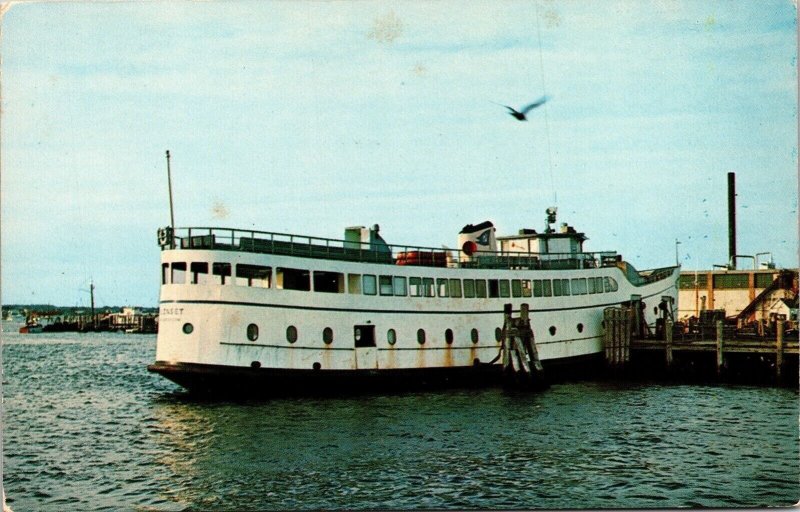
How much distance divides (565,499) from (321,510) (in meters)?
4.54

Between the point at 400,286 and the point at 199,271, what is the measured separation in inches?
294

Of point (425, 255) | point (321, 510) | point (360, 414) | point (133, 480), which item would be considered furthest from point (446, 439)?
point (425, 255)

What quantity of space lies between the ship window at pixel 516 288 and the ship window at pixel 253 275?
11.0 m

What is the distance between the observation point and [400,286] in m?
30.0

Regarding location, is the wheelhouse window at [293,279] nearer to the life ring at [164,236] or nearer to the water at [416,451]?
the life ring at [164,236]

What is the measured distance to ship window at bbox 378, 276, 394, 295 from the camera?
29.4 meters

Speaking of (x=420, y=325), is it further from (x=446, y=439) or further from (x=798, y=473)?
(x=798, y=473)

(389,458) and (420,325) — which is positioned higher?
(420,325)

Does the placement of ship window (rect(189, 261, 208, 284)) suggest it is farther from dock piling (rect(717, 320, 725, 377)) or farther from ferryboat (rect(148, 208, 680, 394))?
dock piling (rect(717, 320, 725, 377))

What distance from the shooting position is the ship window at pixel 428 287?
3073cm

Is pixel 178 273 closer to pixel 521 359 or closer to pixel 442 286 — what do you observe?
pixel 442 286

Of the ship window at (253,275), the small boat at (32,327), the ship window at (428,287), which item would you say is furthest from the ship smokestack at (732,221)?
the small boat at (32,327)

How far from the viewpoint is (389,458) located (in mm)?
18375

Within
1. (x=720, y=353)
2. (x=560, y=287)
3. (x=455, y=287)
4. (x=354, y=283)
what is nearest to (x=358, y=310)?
(x=354, y=283)
